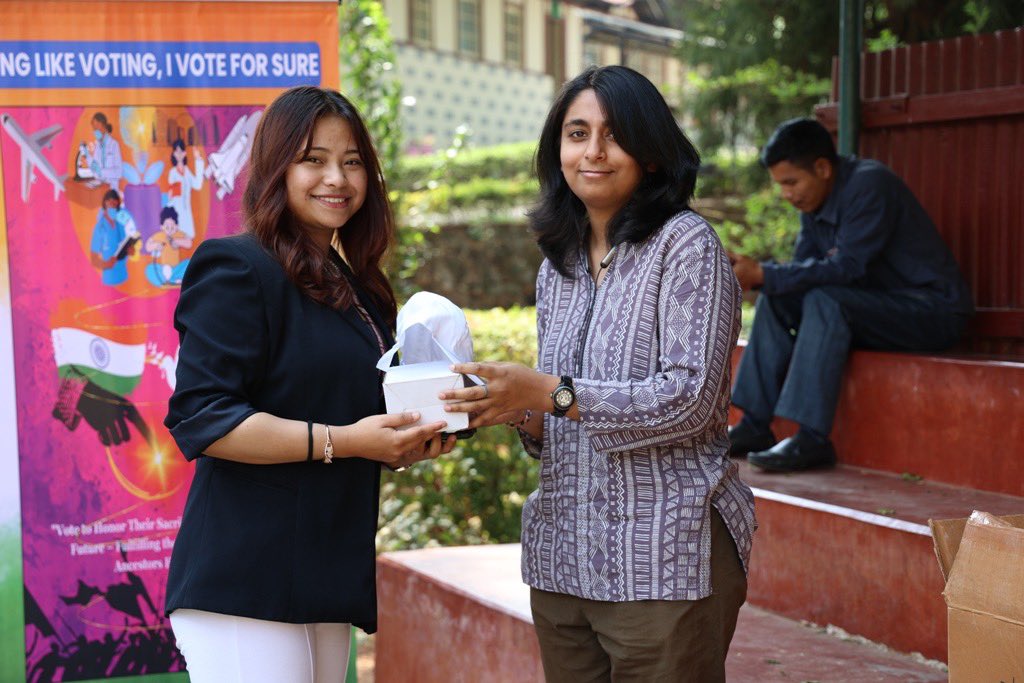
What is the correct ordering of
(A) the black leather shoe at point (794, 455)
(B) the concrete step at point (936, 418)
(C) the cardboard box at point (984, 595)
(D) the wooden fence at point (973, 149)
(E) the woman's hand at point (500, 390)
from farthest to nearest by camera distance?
(D) the wooden fence at point (973, 149), (A) the black leather shoe at point (794, 455), (B) the concrete step at point (936, 418), (E) the woman's hand at point (500, 390), (C) the cardboard box at point (984, 595)

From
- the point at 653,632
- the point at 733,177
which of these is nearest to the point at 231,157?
the point at 653,632

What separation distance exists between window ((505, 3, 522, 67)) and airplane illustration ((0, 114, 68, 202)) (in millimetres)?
17178

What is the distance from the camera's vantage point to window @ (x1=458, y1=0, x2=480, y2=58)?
19016mm

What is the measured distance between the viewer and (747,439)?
16.3ft

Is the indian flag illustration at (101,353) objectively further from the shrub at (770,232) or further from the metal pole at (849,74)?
the shrub at (770,232)

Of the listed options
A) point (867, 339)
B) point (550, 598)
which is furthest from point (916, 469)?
point (550, 598)

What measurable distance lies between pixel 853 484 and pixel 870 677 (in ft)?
3.76

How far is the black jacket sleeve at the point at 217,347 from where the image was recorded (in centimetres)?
223

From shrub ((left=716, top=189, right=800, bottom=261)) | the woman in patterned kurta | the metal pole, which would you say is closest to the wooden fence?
the metal pole

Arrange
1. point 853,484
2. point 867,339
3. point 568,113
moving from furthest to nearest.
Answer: point 867,339 < point 853,484 < point 568,113

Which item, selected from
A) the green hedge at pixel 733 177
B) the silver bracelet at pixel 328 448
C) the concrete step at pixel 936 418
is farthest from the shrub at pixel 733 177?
the silver bracelet at pixel 328 448

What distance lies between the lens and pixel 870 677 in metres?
3.40

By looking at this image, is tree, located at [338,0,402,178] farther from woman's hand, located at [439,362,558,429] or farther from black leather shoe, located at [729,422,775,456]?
woman's hand, located at [439,362,558,429]

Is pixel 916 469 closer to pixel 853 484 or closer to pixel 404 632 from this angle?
pixel 853 484
